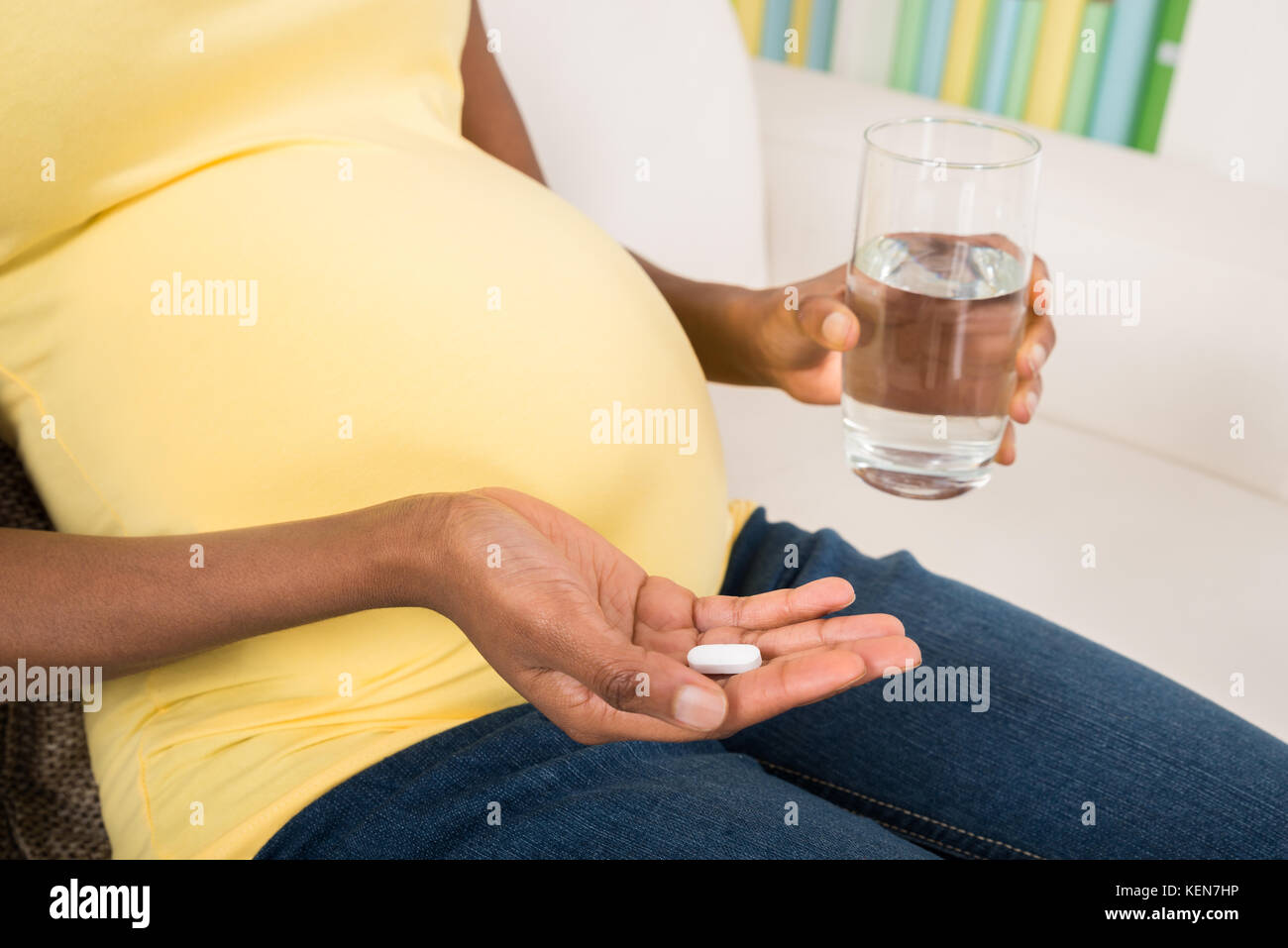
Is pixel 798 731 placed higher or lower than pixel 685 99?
lower

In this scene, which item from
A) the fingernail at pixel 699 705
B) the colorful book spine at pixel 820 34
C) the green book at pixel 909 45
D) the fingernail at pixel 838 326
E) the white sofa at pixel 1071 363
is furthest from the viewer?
the colorful book spine at pixel 820 34

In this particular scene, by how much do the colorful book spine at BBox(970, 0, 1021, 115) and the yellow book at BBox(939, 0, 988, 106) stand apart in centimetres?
1

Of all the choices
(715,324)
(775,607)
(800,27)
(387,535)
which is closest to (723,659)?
(775,607)

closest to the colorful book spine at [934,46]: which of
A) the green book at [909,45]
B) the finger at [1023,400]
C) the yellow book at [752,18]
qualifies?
the green book at [909,45]

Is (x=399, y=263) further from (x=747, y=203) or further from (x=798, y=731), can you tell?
(x=747, y=203)

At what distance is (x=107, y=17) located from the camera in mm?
587

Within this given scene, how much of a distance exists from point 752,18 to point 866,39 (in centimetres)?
19

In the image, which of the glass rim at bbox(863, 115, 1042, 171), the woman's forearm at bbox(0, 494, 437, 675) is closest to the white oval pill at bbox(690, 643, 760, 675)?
A: the woman's forearm at bbox(0, 494, 437, 675)

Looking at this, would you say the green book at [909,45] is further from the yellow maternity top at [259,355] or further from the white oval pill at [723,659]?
the white oval pill at [723,659]

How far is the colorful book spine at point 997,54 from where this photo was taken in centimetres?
164

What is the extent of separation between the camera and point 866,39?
1800 millimetres

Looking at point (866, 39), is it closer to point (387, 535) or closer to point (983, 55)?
point (983, 55)
